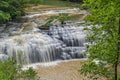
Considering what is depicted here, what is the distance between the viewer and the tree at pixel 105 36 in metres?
6.57

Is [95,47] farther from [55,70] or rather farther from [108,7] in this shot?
[55,70]

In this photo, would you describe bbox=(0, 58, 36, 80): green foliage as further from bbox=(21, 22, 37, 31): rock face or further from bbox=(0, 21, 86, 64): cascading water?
bbox=(21, 22, 37, 31): rock face

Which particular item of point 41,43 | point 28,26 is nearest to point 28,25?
point 28,26

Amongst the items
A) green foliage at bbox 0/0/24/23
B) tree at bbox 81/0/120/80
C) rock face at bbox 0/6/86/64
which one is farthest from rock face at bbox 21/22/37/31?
tree at bbox 81/0/120/80

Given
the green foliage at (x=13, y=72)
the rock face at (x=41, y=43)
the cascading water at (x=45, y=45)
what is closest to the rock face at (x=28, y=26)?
the rock face at (x=41, y=43)

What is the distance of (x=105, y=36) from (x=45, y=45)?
12291mm

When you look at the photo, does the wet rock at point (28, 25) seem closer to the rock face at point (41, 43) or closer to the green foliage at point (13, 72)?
the rock face at point (41, 43)

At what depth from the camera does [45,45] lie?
19.0m

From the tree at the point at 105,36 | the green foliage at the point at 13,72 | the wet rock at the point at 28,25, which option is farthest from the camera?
the wet rock at the point at 28,25

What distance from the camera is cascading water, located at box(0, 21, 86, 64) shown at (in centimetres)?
1808

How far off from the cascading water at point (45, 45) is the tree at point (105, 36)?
11134 mm

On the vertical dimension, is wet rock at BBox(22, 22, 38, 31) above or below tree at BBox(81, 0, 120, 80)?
below

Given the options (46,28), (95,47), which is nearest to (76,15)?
(46,28)

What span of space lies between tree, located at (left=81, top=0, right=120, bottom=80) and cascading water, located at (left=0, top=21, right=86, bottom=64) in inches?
438
